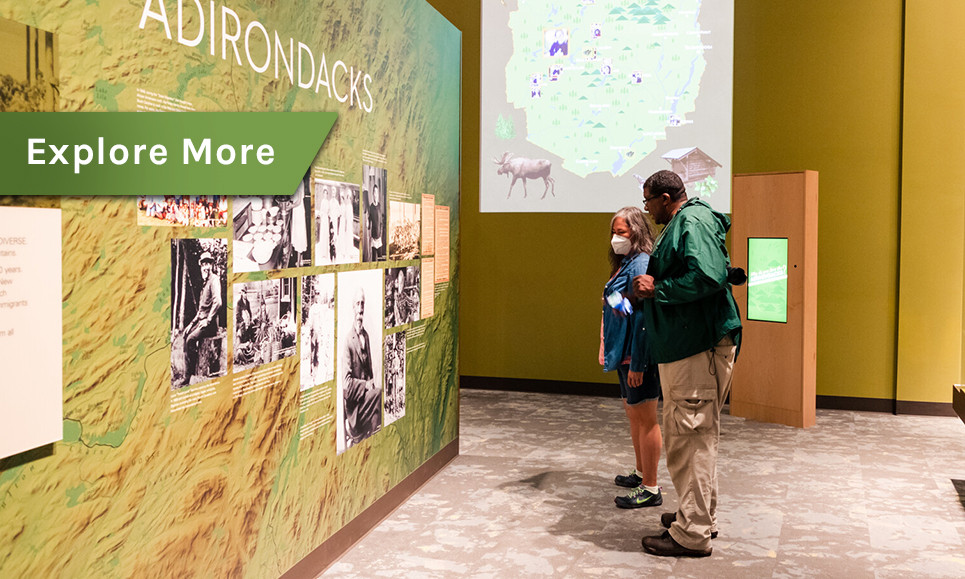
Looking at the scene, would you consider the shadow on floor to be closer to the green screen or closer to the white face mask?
the white face mask

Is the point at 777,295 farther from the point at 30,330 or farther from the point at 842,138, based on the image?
the point at 30,330

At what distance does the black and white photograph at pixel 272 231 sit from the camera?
2607 mm

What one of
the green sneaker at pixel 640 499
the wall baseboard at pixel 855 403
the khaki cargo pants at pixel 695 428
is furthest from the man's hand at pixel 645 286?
the wall baseboard at pixel 855 403

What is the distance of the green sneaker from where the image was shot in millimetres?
4035

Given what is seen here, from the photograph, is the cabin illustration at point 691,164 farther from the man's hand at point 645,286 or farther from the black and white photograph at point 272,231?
the black and white photograph at point 272,231

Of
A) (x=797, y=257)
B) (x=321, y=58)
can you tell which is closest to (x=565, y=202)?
(x=797, y=257)

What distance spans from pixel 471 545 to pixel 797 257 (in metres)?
3.66

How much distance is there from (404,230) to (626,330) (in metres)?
1.18

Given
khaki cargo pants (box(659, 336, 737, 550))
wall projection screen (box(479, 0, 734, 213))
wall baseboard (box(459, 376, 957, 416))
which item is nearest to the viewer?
khaki cargo pants (box(659, 336, 737, 550))

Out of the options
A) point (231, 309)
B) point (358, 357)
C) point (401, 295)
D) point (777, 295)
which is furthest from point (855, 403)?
point (231, 309)

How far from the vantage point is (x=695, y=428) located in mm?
3354

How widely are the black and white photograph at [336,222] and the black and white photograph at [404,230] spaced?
45 cm

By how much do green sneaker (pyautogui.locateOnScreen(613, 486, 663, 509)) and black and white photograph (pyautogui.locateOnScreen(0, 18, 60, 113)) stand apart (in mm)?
3107

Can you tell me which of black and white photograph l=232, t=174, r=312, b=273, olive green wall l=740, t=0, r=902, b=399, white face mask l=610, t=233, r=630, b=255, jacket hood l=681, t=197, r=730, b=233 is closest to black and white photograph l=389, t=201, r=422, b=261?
black and white photograph l=232, t=174, r=312, b=273
